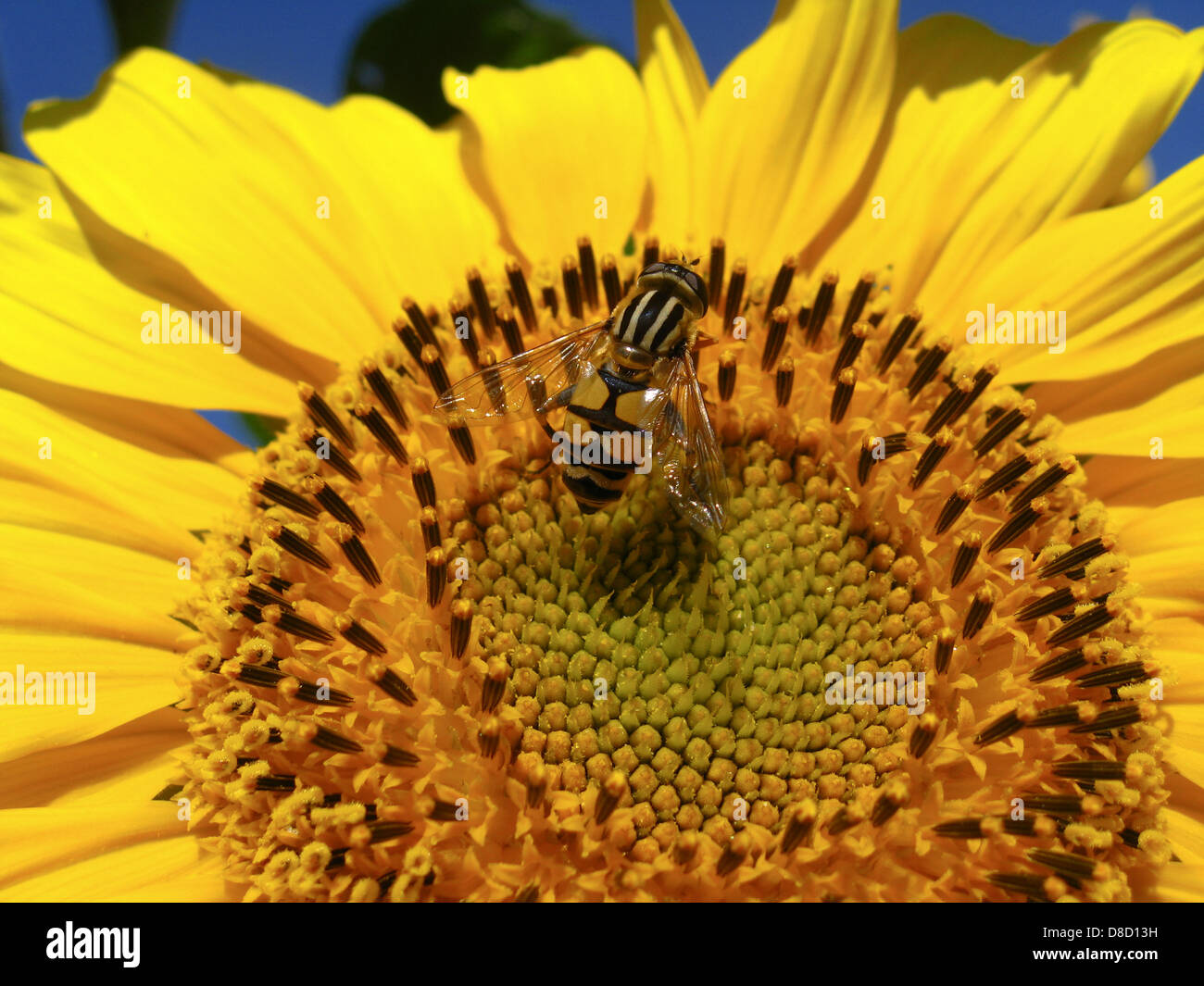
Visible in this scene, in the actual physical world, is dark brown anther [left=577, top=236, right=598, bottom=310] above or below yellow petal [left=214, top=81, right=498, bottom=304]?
below

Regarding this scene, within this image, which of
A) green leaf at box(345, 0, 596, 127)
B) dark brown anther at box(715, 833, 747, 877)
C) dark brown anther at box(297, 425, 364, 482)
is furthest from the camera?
green leaf at box(345, 0, 596, 127)

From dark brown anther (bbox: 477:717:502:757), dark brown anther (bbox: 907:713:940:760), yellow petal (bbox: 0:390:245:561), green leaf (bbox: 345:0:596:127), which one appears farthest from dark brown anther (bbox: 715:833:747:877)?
green leaf (bbox: 345:0:596:127)

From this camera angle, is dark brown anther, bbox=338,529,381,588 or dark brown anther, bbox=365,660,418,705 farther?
dark brown anther, bbox=338,529,381,588

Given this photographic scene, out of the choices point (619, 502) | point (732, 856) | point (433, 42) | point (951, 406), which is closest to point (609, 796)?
point (732, 856)

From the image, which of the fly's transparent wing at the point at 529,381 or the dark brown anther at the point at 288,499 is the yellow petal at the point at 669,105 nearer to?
the fly's transparent wing at the point at 529,381

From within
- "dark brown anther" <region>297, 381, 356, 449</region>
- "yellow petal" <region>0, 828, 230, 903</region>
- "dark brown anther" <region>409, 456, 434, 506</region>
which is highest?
"dark brown anther" <region>297, 381, 356, 449</region>

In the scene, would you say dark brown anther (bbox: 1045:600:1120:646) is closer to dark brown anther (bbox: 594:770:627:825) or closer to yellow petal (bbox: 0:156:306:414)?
dark brown anther (bbox: 594:770:627:825)

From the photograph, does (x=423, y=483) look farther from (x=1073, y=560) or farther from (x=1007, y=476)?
(x=1073, y=560)
